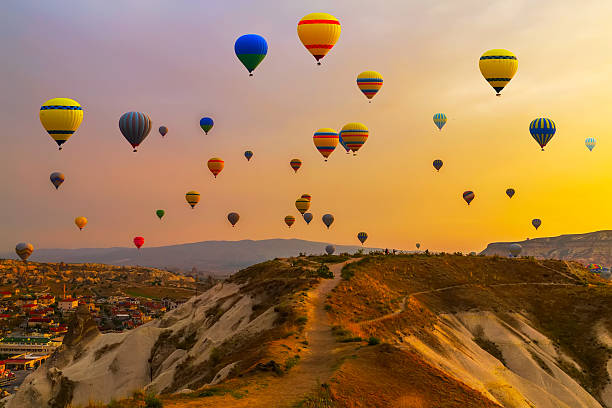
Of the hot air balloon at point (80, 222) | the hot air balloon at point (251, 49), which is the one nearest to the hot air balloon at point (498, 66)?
the hot air balloon at point (251, 49)

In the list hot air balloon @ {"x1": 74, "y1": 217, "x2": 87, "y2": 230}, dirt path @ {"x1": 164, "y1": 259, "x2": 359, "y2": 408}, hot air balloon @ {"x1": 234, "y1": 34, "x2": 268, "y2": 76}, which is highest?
hot air balloon @ {"x1": 234, "y1": 34, "x2": 268, "y2": 76}

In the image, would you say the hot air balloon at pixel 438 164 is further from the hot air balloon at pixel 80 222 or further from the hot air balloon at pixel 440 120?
the hot air balloon at pixel 80 222

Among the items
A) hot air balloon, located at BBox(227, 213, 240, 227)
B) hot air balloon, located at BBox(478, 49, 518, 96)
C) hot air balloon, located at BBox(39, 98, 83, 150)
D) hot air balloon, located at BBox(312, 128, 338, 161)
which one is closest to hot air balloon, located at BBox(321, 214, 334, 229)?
hot air balloon, located at BBox(227, 213, 240, 227)

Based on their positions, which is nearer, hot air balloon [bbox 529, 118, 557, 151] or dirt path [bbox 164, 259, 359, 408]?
dirt path [bbox 164, 259, 359, 408]

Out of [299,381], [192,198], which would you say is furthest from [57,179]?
[299,381]

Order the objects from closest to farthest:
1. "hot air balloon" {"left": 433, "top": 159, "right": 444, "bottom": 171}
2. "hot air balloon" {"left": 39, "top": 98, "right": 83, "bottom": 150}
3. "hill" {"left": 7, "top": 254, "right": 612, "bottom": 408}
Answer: "hill" {"left": 7, "top": 254, "right": 612, "bottom": 408}
"hot air balloon" {"left": 39, "top": 98, "right": 83, "bottom": 150}
"hot air balloon" {"left": 433, "top": 159, "right": 444, "bottom": 171}

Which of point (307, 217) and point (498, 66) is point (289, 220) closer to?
point (307, 217)

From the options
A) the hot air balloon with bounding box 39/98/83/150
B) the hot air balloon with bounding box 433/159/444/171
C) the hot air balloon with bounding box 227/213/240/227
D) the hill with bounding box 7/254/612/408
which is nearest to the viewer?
the hill with bounding box 7/254/612/408

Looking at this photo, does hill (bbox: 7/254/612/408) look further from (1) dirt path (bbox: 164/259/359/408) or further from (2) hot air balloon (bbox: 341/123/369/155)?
(2) hot air balloon (bbox: 341/123/369/155)
